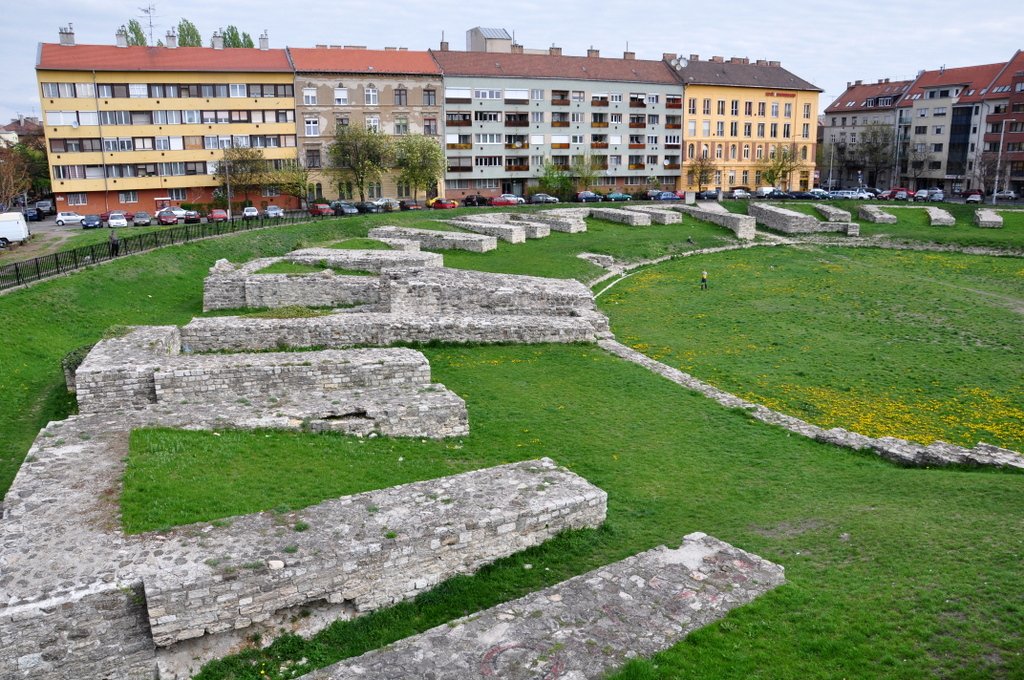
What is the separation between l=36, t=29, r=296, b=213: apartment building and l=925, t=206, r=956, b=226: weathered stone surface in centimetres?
4770

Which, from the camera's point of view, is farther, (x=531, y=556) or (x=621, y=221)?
(x=621, y=221)

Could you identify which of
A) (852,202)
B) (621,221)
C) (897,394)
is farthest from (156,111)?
(897,394)

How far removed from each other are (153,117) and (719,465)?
2299 inches

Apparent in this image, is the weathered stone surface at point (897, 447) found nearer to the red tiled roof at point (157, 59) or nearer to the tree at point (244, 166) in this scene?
the tree at point (244, 166)

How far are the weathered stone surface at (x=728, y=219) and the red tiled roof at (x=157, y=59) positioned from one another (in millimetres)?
34574

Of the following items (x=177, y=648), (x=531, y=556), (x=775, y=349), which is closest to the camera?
(x=177, y=648)

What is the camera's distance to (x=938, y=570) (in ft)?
32.8

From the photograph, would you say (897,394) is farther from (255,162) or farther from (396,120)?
(396,120)

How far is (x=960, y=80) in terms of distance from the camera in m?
82.6

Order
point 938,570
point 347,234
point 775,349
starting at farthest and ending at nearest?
point 347,234, point 775,349, point 938,570

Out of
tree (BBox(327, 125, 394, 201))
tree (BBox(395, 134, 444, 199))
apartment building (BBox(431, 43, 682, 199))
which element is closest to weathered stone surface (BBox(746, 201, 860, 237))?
tree (BBox(395, 134, 444, 199))

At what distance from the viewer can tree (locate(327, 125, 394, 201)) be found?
5878cm

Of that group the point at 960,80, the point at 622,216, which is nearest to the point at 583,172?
the point at 622,216

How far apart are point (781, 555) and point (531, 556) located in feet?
11.7
